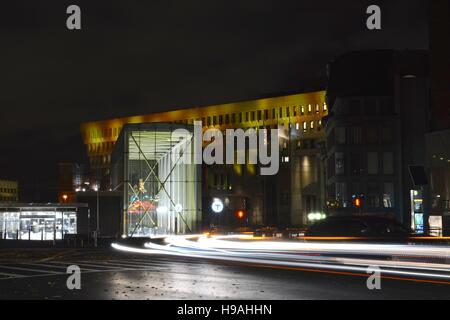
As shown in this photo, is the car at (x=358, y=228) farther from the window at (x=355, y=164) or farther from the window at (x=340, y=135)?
the window at (x=340, y=135)

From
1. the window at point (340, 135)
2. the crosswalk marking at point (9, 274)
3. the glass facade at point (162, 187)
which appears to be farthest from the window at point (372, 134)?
the crosswalk marking at point (9, 274)

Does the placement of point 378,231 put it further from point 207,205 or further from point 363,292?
point 207,205

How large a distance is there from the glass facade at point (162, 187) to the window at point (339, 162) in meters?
22.9

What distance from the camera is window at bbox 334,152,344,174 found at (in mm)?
79812

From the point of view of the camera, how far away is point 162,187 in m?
60.6

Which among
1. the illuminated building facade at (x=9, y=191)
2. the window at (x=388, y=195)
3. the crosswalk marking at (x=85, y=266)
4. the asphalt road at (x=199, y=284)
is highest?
the illuminated building facade at (x=9, y=191)

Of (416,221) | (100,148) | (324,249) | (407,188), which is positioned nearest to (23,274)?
(324,249)

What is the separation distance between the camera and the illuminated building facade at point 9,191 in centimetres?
16525

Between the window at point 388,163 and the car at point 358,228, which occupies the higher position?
the window at point 388,163

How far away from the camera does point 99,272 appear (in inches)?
817

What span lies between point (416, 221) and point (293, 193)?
157 feet

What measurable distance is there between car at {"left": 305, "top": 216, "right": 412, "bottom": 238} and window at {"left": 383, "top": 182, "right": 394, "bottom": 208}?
54100mm

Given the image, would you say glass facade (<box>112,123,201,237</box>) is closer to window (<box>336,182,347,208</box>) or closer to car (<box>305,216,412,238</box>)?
window (<box>336,182,347,208</box>)

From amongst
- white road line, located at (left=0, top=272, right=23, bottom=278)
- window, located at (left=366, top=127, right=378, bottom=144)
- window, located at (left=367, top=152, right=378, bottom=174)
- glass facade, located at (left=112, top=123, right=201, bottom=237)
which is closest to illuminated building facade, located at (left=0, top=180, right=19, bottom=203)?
window, located at (left=366, top=127, right=378, bottom=144)
